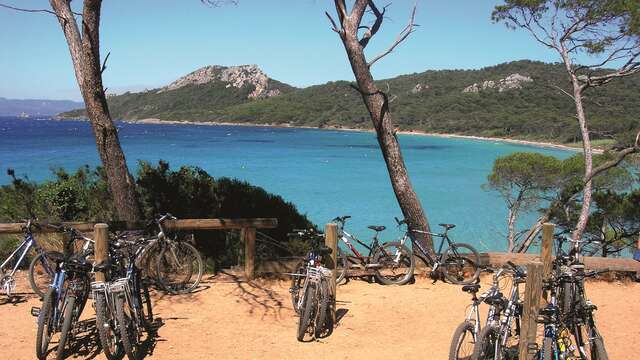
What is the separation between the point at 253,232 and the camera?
6742mm

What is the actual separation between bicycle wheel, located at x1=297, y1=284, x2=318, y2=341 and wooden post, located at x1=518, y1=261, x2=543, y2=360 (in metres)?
1.81

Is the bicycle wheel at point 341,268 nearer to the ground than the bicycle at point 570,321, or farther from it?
nearer to the ground

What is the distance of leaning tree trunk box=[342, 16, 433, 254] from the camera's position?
785cm

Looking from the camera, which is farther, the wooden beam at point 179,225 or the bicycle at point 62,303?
the wooden beam at point 179,225

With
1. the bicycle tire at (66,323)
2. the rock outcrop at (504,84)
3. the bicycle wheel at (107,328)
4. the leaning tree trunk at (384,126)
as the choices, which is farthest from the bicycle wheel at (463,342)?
the rock outcrop at (504,84)

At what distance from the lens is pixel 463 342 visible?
4.09 metres

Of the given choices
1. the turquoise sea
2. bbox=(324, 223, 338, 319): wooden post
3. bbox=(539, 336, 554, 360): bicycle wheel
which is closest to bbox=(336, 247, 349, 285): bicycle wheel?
bbox=(324, 223, 338, 319): wooden post

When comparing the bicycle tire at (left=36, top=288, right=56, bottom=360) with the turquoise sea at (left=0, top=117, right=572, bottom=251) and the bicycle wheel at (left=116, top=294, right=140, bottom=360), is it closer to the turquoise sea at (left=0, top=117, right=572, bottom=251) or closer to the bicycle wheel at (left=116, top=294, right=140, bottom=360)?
the bicycle wheel at (left=116, top=294, right=140, bottom=360)

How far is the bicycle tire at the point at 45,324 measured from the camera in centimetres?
420

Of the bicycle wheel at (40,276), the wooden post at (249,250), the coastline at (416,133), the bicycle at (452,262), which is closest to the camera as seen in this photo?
the bicycle wheel at (40,276)

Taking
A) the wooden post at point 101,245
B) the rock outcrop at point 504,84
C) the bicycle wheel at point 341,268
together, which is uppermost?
the rock outcrop at point 504,84

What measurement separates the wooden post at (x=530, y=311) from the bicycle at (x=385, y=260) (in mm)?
3174

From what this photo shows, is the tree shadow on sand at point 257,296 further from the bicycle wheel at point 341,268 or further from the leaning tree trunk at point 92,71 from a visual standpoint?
the leaning tree trunk at point 92,71

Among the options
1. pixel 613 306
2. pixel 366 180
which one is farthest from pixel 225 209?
pixel 366 180
